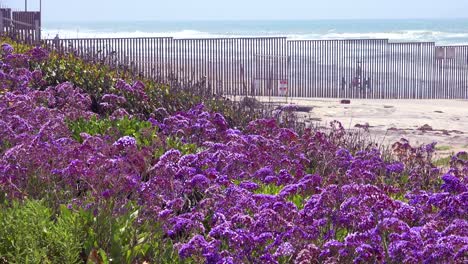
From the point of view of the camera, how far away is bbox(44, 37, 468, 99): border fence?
93.0ft

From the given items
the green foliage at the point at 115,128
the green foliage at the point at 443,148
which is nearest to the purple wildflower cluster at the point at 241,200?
the green foliage at the point at 115,128

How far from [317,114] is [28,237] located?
1703cm

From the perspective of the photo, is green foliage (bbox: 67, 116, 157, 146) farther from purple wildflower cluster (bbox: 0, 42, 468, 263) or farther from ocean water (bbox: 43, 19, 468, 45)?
ocean water (bbox: 43, 19, 468, 45)

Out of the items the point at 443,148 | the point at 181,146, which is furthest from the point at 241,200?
the point at 443,148

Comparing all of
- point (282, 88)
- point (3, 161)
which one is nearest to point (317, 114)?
point (282, 88)

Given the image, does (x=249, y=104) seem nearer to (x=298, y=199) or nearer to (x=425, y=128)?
(x=298, y=199)

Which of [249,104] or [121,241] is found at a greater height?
[249,104]

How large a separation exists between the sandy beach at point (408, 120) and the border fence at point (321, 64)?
2490 millimetres

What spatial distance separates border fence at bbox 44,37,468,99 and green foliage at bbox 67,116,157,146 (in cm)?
1950

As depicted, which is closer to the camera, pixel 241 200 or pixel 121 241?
pixel 121 241

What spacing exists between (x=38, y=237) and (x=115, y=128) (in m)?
3.01

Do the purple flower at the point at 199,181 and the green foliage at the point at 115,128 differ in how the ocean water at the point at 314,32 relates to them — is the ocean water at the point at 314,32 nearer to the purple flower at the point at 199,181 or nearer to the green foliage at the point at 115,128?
the green foliage at the point at 115,128

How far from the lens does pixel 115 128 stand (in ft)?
22.9

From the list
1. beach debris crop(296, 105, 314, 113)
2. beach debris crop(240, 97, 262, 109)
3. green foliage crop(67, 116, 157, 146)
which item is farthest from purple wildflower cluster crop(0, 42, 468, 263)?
beach debris crop(296, 105, 314, 113)
